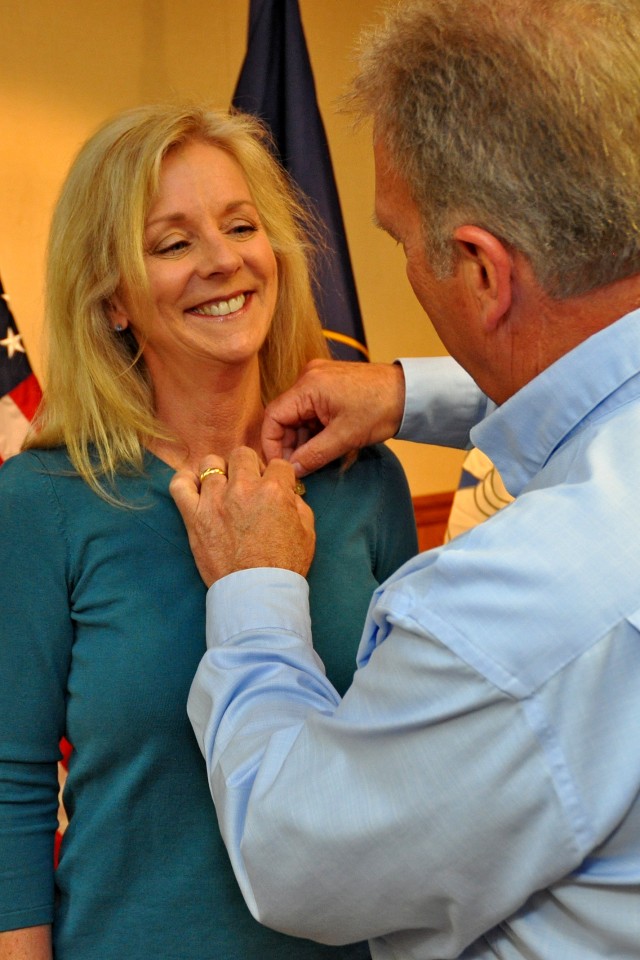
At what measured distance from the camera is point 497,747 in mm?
841

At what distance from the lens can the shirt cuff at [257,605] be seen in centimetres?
118

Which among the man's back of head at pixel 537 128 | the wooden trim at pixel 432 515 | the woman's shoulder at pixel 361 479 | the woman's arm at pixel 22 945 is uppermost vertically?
the man's back of head at pixel 537 128

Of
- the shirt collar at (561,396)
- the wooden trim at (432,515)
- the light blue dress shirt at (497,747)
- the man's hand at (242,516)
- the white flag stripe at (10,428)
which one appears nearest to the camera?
the light blue dress shirt at (497,747)

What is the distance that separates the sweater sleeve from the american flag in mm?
1249

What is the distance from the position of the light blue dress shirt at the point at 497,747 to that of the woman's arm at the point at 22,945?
21.8 inches

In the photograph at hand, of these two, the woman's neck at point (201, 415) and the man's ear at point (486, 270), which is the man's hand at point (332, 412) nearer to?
the woman's neck at point (201, 415)

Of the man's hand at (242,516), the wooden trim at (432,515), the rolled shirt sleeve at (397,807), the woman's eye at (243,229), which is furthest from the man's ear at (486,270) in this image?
the wooden trim at (432,515)

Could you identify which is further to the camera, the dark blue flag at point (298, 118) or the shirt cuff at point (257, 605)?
the dark blue flag at point (298, 118)

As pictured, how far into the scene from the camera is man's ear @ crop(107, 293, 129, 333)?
1.65 metres

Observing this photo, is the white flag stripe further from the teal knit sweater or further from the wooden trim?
the wooden trim

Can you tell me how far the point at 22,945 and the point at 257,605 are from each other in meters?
0.62

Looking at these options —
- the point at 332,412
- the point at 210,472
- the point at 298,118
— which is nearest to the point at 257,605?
the point at 210,472

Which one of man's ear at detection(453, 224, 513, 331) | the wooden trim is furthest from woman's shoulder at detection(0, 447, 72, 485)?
the wooden trim

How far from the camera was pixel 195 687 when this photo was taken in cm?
118
